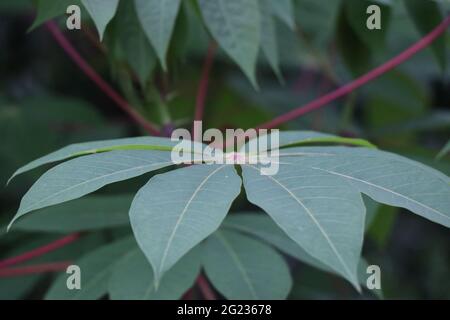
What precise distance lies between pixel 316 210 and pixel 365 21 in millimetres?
607

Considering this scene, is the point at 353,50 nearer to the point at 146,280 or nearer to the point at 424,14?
the point at 424,14

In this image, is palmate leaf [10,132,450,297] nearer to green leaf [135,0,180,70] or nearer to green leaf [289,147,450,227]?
green leaf [289,147,450,227]

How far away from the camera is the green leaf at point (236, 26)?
907 millimetres

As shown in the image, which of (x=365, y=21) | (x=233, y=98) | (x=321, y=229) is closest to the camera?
(x=321, y=229)

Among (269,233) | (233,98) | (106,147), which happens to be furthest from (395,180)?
(233,98)

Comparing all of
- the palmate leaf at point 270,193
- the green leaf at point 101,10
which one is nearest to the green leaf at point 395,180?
the palmate leaf at point 270,193

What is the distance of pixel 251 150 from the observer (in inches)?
29.4

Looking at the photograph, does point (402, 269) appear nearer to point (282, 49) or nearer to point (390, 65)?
point (282, 49)

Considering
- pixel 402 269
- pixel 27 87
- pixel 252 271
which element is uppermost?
pixel 27 87

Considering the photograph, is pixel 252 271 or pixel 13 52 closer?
pixel 252 271

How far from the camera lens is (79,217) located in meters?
1.04

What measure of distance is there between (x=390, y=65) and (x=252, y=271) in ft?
1.15
